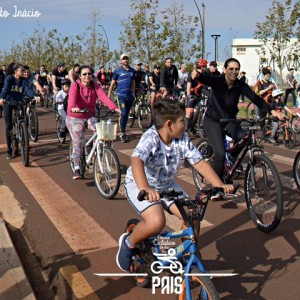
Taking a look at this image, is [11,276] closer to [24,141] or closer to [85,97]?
[85,97]

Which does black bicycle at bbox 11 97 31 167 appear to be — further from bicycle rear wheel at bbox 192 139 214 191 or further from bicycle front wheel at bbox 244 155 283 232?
bicycle front wheel at bbox 244 155 283 232

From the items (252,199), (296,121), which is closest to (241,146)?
(252,199)

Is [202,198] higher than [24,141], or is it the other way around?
[202,198]

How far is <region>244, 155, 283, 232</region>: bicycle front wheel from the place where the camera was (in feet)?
15.8

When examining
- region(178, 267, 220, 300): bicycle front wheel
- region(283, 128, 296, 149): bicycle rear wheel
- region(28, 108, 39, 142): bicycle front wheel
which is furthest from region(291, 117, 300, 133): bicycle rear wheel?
region(178, 267, 220, 300): bicycle front wheel

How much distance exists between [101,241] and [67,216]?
1018 millimetres

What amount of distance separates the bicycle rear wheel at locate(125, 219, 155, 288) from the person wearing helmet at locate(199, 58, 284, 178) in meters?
2.34

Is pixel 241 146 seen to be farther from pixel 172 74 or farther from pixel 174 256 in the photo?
pixel 172 74

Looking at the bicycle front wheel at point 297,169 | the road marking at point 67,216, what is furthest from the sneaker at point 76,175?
the bicycle front wheel at point 297,169

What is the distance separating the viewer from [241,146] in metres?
5.59

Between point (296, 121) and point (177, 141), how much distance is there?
33.5 ft

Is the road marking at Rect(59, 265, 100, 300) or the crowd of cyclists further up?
the crowd of cyclists

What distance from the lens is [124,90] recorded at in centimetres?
1110

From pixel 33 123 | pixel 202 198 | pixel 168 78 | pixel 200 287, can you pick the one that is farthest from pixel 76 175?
pixel 168 78
